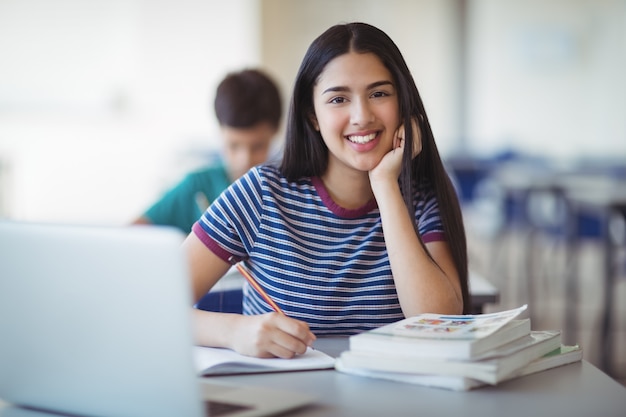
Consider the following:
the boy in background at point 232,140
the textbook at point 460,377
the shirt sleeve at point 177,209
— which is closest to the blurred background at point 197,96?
the boy in background at point 232,140

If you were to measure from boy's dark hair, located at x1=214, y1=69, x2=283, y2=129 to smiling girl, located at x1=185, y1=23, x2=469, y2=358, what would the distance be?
97cm

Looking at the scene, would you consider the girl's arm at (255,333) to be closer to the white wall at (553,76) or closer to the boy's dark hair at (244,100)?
the boy's dark hair at (244,100)

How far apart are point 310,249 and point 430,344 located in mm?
531

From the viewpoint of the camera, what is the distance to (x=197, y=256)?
1516mm

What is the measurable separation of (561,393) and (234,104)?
5.54 feet

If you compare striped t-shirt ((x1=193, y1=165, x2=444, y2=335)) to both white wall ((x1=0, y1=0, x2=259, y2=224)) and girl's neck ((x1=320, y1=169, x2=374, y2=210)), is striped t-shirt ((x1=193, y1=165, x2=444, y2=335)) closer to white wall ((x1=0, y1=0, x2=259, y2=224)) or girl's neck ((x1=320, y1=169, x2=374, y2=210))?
girl's neck ((x1=320, y1=169, x2=374, y2=210))

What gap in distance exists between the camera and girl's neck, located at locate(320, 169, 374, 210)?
1637 mm

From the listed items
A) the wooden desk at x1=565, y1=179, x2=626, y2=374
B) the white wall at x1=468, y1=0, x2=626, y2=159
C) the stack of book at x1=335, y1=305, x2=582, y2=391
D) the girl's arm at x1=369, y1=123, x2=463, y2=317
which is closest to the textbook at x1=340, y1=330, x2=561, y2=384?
the stack of book at x1=335, y1=305, x2=582, y2=391

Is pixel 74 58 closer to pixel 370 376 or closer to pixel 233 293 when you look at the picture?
pixel 233 293

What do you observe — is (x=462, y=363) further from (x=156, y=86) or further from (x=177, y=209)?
(x=156, y=86)

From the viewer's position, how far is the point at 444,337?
1.08 metres

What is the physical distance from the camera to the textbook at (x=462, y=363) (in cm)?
105

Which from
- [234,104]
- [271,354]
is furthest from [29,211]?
[271,354]

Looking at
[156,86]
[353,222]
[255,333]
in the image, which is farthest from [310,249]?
[156,86]
